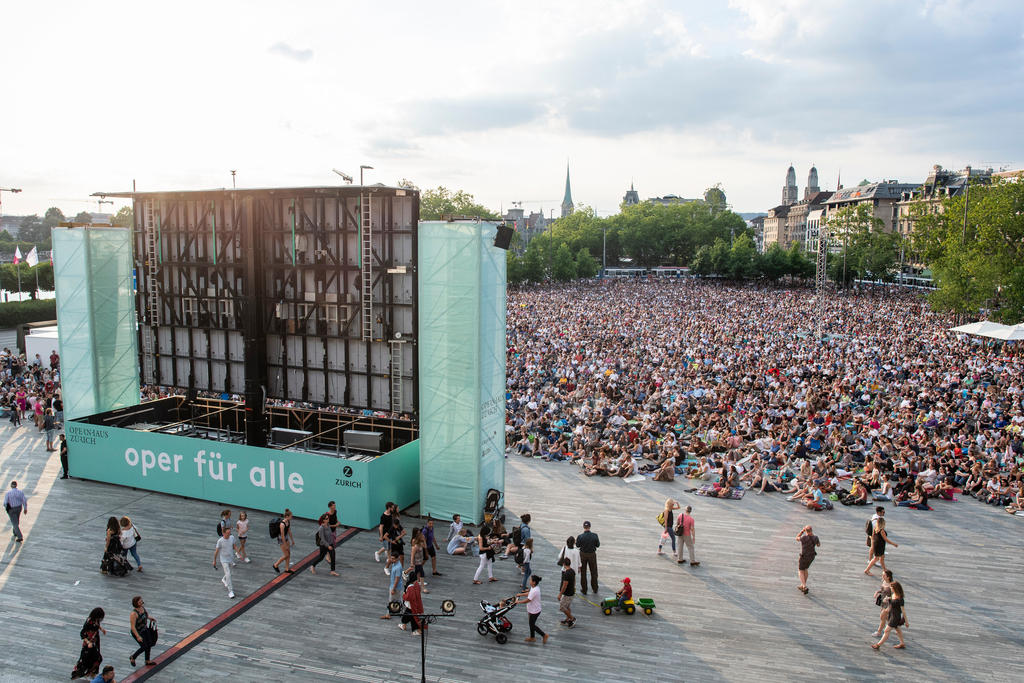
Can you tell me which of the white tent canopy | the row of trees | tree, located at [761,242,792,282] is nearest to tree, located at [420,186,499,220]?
the row of trees

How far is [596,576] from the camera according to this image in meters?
11.7

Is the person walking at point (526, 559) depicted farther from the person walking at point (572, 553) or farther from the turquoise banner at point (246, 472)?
the turquoise banner at point (246, 472)

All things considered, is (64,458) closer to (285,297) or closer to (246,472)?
(246,472)

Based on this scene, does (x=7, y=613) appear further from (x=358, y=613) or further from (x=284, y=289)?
(x=284, y=289)

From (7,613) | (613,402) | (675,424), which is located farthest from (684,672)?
(613,402)

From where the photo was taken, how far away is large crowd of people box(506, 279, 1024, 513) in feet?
55.0

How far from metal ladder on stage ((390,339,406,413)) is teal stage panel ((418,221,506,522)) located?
0.61 metres

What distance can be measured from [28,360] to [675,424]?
29.0 meters

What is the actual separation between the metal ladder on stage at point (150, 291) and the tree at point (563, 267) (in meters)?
70.8

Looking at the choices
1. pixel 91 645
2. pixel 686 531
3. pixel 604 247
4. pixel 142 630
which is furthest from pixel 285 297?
pixel 604 247

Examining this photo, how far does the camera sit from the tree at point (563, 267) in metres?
87.7

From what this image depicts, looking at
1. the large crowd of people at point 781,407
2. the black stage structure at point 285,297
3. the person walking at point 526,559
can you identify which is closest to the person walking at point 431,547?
the person walking at point 526,559

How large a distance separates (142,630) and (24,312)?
47.5 meters

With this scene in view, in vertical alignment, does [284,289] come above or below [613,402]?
above
